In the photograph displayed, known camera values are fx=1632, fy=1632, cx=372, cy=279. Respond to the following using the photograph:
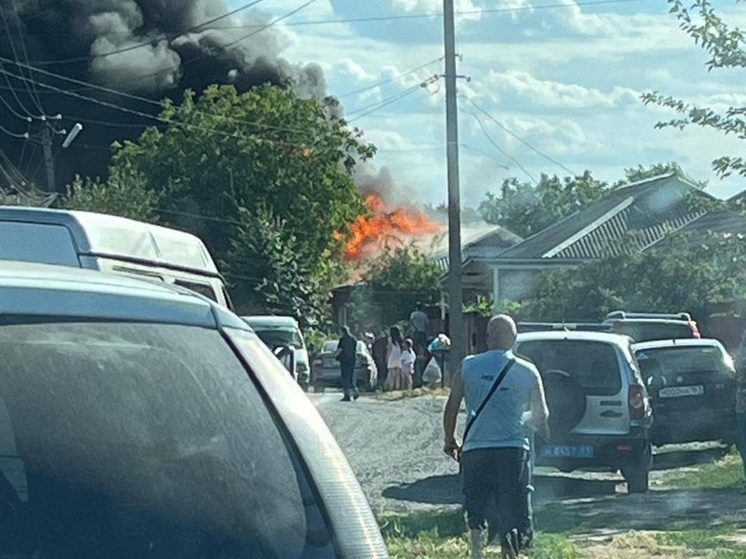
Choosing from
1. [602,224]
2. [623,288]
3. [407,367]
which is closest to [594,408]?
[623,288]

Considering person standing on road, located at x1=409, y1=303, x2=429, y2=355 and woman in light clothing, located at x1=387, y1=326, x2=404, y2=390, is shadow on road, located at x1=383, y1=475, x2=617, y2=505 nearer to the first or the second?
woman in light clothing, located at x1=387, y1=326, x2=404, y2=390

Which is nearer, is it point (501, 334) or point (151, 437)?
point (151, 437)

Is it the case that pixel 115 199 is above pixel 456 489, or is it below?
above

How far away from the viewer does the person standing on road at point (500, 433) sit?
1041 cm

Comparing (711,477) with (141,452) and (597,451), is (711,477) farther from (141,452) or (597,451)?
(141,452)

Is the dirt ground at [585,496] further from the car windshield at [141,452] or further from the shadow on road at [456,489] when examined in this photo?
the car windshield at [141,452]

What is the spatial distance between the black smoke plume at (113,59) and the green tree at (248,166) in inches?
162

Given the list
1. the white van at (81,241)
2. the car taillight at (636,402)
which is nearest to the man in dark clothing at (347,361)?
the car taillight at (636,402)

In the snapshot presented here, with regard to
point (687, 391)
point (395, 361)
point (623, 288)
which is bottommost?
point (687, 391)

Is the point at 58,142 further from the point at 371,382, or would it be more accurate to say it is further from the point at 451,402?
the point at 451,402

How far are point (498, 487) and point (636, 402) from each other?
545 cm

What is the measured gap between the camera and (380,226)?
7600 cm

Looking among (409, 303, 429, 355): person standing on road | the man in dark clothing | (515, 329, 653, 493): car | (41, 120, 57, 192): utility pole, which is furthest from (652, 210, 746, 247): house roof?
(409, 303, 429, 355): person standing on road

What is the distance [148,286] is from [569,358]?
42.5 feet
